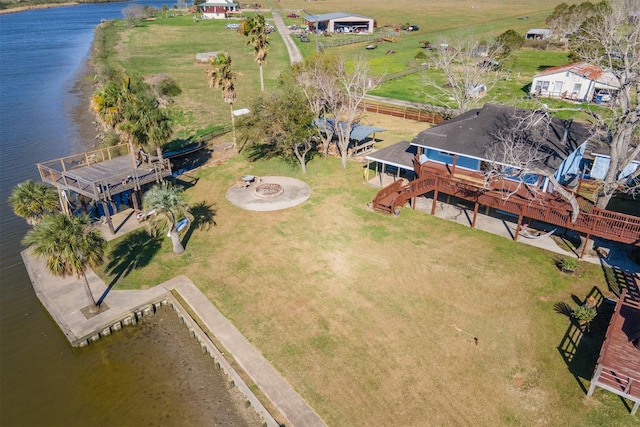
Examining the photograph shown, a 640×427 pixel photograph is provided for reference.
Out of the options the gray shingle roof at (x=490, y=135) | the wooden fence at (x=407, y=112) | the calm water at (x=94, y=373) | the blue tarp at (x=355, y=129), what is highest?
the gray shingle roof at (x=490, y=135)

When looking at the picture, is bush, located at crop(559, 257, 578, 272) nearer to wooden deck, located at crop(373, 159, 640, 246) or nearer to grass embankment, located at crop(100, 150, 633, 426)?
grass embankment, located at crop(100, 150, 633, 426)

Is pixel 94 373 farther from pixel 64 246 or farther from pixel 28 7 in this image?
pixel 28 7

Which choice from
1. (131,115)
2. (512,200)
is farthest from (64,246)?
(512,200)

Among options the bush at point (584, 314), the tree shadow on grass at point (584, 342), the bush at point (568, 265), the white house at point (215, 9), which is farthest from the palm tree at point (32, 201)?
the white house at point (215, 9)

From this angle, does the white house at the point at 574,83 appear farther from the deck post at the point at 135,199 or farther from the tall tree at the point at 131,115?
the deck post at the point at 135,199

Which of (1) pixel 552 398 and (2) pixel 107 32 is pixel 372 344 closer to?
(1) pixel 552 398
